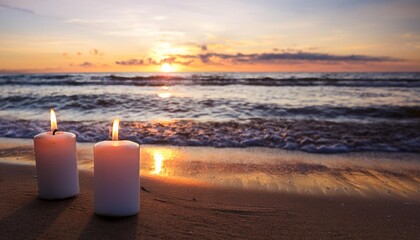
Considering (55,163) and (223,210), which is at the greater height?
(55,163)

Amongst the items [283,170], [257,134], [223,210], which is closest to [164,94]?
[257,134]

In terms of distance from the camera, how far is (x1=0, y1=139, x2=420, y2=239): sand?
176cm

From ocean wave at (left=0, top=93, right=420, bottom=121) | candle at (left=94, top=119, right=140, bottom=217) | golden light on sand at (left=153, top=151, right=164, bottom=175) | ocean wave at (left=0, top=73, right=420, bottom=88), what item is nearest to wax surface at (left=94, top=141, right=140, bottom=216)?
candle at (left=94, top=119, right=140, bottom=217)

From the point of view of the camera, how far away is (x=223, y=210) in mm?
2205

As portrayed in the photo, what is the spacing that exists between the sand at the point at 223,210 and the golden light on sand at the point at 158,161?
16 cm

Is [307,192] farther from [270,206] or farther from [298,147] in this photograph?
[298,147]

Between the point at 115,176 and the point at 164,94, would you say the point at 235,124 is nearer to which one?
the point at 115,176

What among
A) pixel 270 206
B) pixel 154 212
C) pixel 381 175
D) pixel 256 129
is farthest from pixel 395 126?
pixel 154 212

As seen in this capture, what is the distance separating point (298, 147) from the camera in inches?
209

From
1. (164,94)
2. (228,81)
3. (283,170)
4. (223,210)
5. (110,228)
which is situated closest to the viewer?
(110,228)

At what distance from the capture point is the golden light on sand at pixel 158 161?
3715 mm

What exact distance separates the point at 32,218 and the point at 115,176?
47 centimetres

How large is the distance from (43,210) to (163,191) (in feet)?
2.83

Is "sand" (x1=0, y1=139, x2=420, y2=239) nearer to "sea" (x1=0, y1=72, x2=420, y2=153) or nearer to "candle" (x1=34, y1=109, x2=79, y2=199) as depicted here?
"candle" (x1=34, y1=109, x2=79, y2=199)
